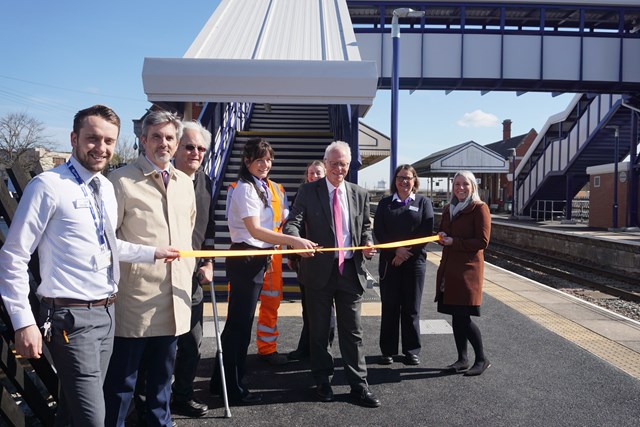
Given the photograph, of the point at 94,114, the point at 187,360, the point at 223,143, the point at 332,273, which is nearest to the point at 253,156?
the point at 332,273

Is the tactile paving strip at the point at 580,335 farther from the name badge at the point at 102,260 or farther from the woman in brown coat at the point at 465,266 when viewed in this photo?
the name badge at the point at 102,260

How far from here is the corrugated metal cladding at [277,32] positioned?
723 cm

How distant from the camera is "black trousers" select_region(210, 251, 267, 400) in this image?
3957 mm

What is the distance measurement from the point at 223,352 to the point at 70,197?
6.76 feet

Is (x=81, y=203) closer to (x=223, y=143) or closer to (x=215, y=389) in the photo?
(x=215, y=389)

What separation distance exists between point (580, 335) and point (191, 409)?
15.1 ft

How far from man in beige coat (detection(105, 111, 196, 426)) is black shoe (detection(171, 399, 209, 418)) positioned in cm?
57

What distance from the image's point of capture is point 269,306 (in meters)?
4.93

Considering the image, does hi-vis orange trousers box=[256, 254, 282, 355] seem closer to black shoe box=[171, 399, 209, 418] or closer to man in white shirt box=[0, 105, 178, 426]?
black shoe box=[171, 399, 209, 418]

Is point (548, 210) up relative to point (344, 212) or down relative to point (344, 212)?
down

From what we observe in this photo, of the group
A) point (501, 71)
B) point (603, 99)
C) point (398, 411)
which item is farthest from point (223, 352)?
point (603, 99)

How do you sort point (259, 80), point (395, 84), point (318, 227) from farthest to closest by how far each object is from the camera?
1. point (395, 84)
2. point (259, 80)
3. point (318, 227)

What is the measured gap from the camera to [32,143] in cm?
4731

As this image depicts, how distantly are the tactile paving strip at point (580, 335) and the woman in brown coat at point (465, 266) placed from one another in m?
1.40
